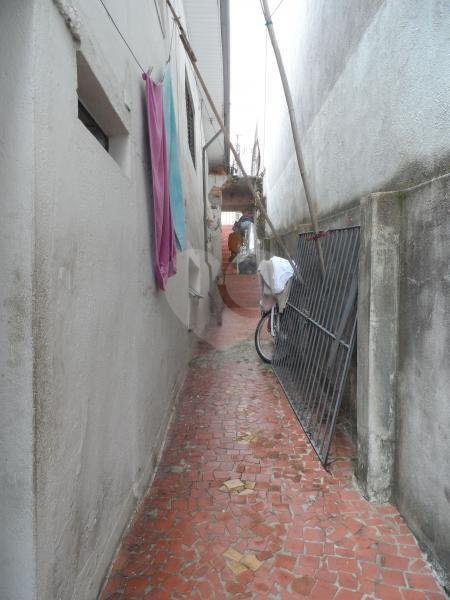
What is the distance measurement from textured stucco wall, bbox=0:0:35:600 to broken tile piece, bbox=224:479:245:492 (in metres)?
1.82

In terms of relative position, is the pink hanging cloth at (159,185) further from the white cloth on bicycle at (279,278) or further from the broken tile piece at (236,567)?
the broken tile piece at (236,567)

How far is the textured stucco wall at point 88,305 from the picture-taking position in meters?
1.43

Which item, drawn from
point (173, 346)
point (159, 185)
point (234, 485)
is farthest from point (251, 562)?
point (159, 185)

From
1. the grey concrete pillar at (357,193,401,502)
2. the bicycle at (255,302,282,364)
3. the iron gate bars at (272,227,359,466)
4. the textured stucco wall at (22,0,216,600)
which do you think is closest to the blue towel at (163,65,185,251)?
the textured stucco wall at (22,0,216,600)

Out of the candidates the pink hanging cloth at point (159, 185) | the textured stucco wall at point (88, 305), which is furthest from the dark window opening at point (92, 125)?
the pink hanging cloth at point (159, 185)

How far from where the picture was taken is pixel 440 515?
2064 millimetres

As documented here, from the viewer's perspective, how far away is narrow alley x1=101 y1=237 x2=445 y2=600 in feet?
6.80

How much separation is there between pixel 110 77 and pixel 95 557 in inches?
109

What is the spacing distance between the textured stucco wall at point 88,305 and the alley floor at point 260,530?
26 centimetres

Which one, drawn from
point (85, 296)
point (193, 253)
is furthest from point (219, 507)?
point (193, 253)

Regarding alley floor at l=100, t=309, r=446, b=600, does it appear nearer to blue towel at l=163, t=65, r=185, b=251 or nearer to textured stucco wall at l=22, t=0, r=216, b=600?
textured stucco wall at l=22, t=0, r=216, b=600

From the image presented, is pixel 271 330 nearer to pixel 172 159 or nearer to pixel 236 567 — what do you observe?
pixel 172 159

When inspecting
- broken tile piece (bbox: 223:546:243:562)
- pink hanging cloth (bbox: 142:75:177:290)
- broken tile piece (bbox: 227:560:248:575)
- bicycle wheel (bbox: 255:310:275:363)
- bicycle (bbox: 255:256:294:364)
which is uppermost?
pink hanging cloth (bbox: 142:75:177:290)

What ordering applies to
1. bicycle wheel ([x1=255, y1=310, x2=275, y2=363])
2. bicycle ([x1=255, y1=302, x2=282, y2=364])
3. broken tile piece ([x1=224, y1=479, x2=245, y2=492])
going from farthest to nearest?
bicycle wheel ([x1=255, y1=310, x2=275, y2=363]) < bicycle ([x1=255, y1=302, x2=282, y2=364]) < broken tile piece ([x1=224, y1=479, x2=245, y2=492])
